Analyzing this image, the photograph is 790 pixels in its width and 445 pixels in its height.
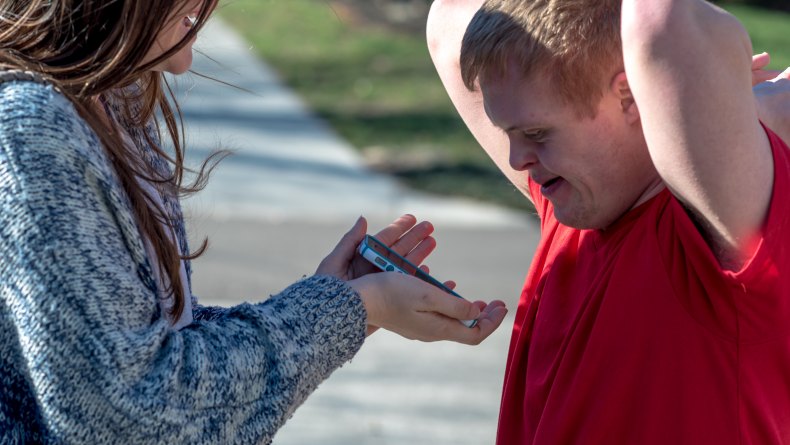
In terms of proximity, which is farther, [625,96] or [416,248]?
[416,248]

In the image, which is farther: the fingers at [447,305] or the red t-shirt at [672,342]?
the fingers at [447,305]

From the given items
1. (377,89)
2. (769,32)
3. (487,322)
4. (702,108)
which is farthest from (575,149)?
(769,32)

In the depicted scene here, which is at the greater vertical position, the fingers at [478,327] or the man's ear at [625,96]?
the man's ear at [625,96]

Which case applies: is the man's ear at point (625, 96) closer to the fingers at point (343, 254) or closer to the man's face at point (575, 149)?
the man's face at point (575, 149)

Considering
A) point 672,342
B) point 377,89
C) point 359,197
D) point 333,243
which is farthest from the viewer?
point 377,89

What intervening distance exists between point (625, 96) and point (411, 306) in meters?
0.48

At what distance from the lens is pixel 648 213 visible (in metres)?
1.77

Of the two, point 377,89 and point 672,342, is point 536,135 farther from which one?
point 377,89

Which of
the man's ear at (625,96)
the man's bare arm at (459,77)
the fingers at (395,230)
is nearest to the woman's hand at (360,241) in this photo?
the fingers at (395,230)

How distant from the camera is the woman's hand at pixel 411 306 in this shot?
1.88 meters

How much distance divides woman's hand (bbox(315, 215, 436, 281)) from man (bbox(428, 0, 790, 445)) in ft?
0.89

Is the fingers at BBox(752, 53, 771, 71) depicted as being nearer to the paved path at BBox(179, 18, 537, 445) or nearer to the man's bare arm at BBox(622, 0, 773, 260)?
the man's bare arm at BBox(622, 0, 773, 260)

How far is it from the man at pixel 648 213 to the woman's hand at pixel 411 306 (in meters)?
0.15

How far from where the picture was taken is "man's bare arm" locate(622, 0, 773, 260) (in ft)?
4.99
